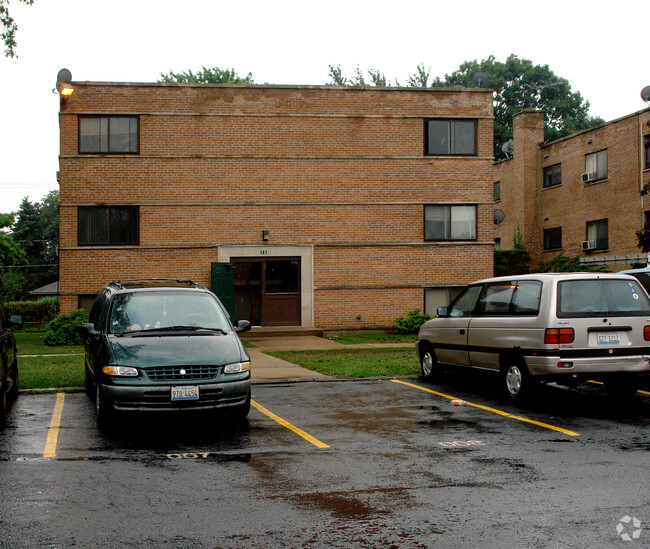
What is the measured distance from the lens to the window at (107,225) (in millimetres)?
23906

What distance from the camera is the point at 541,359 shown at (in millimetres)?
9828

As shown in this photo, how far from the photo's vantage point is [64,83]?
2267 cm

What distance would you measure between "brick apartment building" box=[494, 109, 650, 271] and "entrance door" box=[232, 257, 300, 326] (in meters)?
12.8

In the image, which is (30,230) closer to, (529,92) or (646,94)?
(529,92)

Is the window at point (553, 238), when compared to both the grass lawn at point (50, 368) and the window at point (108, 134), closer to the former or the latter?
the window at point (108, 134)

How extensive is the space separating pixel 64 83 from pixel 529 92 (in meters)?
48.0

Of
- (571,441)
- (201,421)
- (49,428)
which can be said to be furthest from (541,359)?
(49,428)

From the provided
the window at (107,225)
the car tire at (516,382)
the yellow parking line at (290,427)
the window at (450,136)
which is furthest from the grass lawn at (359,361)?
the window at (450,136)

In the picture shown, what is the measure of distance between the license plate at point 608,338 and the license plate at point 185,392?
523 centimetres

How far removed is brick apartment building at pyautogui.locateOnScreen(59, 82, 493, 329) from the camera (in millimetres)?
23859

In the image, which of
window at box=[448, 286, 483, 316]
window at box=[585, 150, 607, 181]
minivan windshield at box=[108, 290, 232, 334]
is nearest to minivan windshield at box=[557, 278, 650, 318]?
window at box=[448, 286, 483, 316]

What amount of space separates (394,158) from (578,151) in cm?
1337

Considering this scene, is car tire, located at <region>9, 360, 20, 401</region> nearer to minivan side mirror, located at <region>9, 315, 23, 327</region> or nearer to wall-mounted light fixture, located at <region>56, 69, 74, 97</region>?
minivan side mirror, located at <region>9, 315, 23, 327</region>

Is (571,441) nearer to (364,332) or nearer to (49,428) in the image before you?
(49,428)
